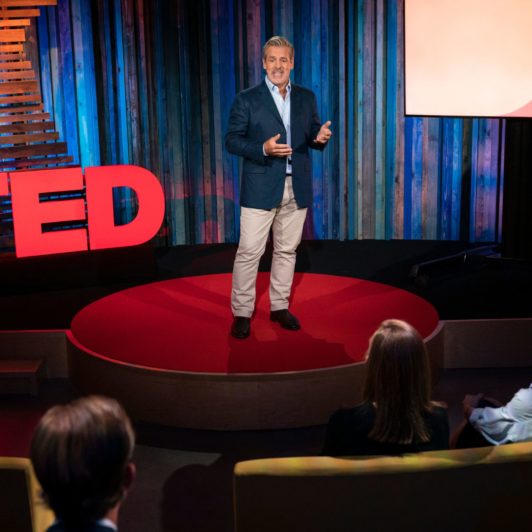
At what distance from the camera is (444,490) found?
2.44 metres

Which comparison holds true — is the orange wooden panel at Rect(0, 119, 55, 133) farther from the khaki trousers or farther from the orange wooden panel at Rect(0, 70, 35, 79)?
the khaki trousers

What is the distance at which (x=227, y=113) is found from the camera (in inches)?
285

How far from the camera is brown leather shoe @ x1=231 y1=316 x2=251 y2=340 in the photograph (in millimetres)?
4430

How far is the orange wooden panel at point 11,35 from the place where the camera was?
19.5 ft

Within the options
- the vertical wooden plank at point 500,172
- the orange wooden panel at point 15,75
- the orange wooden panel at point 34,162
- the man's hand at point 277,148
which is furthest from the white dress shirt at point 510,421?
the vertical wooden plank at point 500,172

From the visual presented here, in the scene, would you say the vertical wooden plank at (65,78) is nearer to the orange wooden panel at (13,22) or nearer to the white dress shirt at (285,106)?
the orange wooden panel at (13,22)

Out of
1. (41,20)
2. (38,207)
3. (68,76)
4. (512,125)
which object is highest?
(41,20)

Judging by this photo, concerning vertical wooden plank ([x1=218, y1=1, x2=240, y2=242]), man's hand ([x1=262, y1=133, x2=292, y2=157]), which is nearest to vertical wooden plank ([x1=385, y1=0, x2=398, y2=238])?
vertical wooden plank ([x1=218, y1=1, x2=240, y2=242])

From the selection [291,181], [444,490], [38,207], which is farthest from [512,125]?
[444,490]

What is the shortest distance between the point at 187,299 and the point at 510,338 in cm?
191

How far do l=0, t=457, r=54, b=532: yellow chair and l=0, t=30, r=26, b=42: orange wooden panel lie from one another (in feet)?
13.8

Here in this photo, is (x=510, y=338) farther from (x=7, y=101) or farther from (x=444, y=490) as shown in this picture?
(x=7, y=101)

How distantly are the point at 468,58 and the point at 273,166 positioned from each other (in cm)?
229

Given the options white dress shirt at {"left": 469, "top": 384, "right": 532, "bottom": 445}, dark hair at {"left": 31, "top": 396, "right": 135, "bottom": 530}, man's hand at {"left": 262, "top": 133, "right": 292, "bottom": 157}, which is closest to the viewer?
dark hair at {"left": 31, "top": 396, "right": 135, "bottom": 530}
